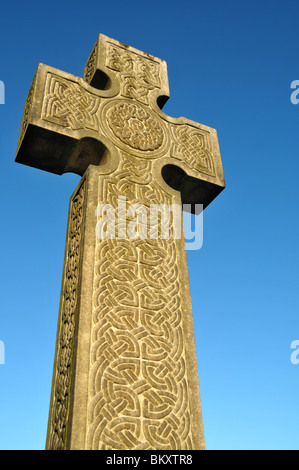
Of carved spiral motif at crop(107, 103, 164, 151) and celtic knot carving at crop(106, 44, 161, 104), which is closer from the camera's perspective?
carved spiral motif at crop(107, 103, 164, 151)

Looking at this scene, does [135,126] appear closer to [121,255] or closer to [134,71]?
[134,71]

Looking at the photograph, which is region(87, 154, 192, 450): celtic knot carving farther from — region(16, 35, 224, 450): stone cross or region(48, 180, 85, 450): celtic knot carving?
region(48, 180, 85, 450): celtic knot carving

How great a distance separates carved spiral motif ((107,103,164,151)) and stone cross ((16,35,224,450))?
0.03ft

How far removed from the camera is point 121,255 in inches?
114

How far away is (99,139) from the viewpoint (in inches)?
132

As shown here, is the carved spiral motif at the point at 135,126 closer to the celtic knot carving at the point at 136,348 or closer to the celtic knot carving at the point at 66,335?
the celtic knot carving at the point at 136,348

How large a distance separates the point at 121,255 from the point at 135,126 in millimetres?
1299

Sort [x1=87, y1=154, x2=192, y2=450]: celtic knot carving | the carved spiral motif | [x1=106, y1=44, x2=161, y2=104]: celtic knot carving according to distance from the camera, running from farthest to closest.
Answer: [x1=106, y1=44, x2=161, y2=104]: celtic knot carving → the carved spiral motif → [x1=87, y1=154, x2=192, y2=450]: celtic knot carving

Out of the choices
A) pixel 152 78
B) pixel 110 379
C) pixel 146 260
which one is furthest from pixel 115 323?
pixel 152 78

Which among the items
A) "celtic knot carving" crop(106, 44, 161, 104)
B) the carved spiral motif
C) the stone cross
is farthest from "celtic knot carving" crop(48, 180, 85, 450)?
"celtic knot carving" crop(106, 44, 161, 104)

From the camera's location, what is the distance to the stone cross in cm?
238

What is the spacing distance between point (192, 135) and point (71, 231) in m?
1.58

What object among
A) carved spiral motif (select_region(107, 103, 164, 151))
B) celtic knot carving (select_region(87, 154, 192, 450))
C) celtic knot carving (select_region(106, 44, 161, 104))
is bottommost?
celtic knot carving (select_region(87, 154, 192, 450))

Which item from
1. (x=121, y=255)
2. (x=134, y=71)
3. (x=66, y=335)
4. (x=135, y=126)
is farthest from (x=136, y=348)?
(x=134, y=71)
